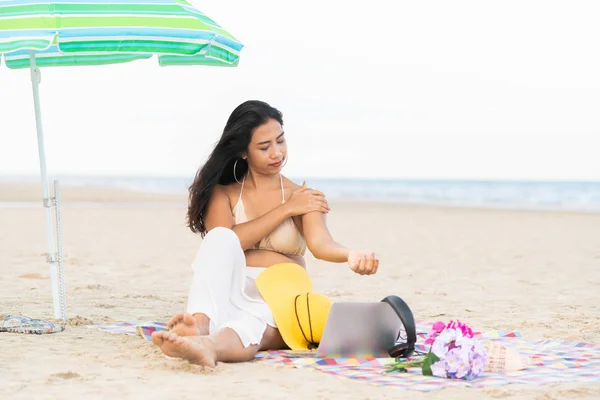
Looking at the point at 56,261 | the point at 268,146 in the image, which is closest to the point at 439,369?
the point at 268,146

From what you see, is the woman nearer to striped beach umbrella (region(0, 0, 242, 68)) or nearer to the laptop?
the laptop

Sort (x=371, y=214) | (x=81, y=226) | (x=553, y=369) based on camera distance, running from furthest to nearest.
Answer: (x=371, y=214)
(x=81, y=226)
(x=553, y=369)

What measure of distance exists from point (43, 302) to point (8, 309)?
0.41 meters

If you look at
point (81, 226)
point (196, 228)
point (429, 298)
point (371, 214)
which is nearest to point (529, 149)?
point (371, 214)

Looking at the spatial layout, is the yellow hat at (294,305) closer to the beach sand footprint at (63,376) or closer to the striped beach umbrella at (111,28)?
the beach sand footprint at (63,376)

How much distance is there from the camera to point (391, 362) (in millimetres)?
Result: 3875

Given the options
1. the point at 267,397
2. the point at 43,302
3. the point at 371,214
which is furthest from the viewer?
the point at 371,214

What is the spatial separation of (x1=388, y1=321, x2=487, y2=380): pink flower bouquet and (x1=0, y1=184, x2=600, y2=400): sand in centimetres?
18

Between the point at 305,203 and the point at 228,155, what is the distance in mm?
480

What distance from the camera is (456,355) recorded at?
350 centimetres

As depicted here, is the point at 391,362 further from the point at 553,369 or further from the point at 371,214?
the point at 371,214

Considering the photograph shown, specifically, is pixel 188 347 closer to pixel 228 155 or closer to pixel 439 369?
pixel 439 369

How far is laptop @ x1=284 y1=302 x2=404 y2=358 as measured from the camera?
3865mm

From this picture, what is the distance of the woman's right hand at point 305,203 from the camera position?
4.28 meters
